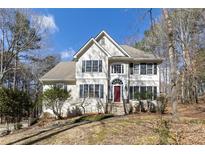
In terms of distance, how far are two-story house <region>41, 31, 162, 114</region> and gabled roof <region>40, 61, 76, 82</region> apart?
3.1 inches

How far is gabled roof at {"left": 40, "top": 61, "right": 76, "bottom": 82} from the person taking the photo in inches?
957

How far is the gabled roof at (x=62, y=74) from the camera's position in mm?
24316

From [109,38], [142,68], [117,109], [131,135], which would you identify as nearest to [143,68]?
[142,68]

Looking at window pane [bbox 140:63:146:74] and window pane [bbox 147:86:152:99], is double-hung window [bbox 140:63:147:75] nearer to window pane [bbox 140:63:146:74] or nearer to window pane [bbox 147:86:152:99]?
window pane [bbox 140:63:146:74]

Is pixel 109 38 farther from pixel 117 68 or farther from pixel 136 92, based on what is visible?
pixel 136 92

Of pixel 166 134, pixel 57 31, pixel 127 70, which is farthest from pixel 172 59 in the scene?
pixel 57 31

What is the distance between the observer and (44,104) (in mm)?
21859

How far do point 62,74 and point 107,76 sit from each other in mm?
3978

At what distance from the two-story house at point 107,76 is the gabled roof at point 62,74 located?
0.08 meters

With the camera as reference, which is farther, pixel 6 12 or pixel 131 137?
pixel 6 12

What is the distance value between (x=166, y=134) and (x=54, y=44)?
20302 millimetres

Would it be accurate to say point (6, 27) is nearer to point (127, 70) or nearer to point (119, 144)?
point (127, 70)

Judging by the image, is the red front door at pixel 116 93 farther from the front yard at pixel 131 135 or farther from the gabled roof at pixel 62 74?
the front yard at pixel 131 135

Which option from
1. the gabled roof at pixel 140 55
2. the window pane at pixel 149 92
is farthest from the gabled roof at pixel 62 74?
the window pane at pixel 149 92
